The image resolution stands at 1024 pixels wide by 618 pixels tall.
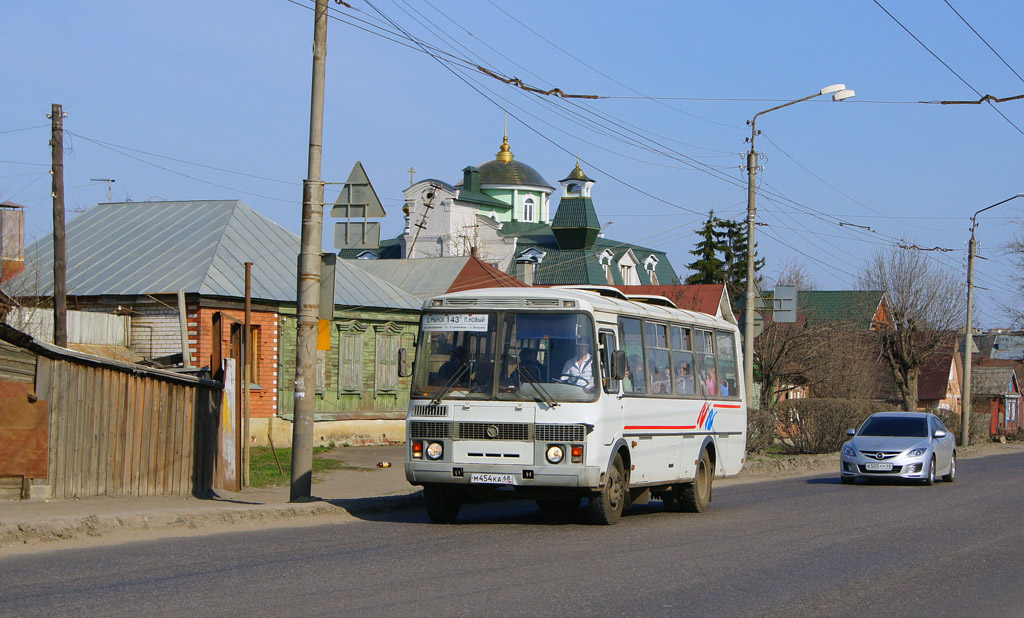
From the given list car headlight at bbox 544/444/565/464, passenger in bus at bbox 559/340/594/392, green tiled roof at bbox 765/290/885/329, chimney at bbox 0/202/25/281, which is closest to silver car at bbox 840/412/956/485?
passenger in bus at bbox 559/340/594/392

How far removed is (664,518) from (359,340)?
60.2 ft

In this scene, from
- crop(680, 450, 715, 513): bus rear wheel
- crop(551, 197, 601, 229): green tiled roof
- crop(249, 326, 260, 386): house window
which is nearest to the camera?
crop(680, 450, 715, 513): bus rear wheel

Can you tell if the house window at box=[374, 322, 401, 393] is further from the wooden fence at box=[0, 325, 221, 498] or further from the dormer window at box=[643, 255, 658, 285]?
the dormer window at box=[643, 255, 658, 285]

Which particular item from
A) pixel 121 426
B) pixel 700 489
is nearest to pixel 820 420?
pixel 700 489

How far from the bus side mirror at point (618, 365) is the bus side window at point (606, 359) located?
90mm

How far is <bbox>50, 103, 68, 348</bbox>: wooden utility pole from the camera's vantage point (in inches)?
929

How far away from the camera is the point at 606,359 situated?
1285cm

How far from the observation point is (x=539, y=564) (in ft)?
31.9

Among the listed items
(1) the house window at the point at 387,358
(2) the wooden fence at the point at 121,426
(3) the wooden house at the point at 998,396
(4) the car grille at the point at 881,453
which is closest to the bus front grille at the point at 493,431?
(2) the wooden fence at the point at 121,426

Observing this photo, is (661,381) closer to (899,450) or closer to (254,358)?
(899,450)

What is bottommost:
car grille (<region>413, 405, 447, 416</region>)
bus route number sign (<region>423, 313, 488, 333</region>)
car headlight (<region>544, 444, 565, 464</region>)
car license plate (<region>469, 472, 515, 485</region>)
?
car license plate (<region>469, 472, 515, 485</region>)

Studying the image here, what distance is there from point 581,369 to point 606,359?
421 mm

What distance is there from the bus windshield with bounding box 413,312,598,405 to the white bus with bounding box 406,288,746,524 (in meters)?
0.01

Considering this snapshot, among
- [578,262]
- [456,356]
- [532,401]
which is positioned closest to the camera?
[532,401]
